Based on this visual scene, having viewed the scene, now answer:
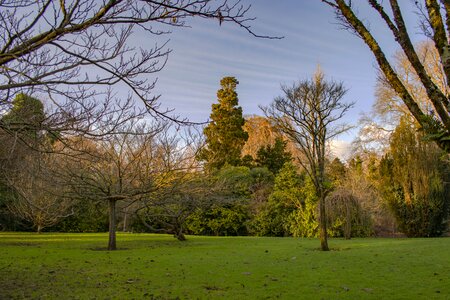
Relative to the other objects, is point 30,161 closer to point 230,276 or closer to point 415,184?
point 230,276

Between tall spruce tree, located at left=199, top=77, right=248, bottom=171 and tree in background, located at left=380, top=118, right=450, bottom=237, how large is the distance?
1206 centimetres

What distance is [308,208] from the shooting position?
2209 cm

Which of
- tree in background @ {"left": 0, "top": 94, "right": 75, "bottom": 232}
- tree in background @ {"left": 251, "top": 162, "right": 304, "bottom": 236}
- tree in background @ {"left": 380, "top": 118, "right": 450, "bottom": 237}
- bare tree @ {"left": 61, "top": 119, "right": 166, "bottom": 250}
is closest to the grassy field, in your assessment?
tree in background @ {"left": 0, "top": 94, "right": 75, "bottom": 232}

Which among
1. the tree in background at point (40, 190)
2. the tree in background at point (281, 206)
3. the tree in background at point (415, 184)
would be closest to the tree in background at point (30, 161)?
the tree in background at point (40, 190)

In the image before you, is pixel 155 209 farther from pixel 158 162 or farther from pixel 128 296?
pixel 128 296

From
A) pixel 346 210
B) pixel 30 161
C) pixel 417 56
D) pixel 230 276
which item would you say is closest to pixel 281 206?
pixel 346 210

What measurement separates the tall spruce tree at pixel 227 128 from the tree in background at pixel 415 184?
475 inches

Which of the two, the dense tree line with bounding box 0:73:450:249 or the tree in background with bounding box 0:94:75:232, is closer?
the tree in background with bounding box 0:94:75:232

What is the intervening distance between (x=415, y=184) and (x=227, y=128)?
1490 cm

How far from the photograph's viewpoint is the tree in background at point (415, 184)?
19844mm

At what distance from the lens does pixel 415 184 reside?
20141 millimetres

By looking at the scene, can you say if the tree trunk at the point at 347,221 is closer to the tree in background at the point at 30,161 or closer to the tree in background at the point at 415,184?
the tree in background at the point at 415,184

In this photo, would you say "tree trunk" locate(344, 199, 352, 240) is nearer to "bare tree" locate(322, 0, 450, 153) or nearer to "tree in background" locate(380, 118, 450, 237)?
"tree in background" locate(380, 118, 450, 237)

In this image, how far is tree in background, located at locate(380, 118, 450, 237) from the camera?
1984cm
